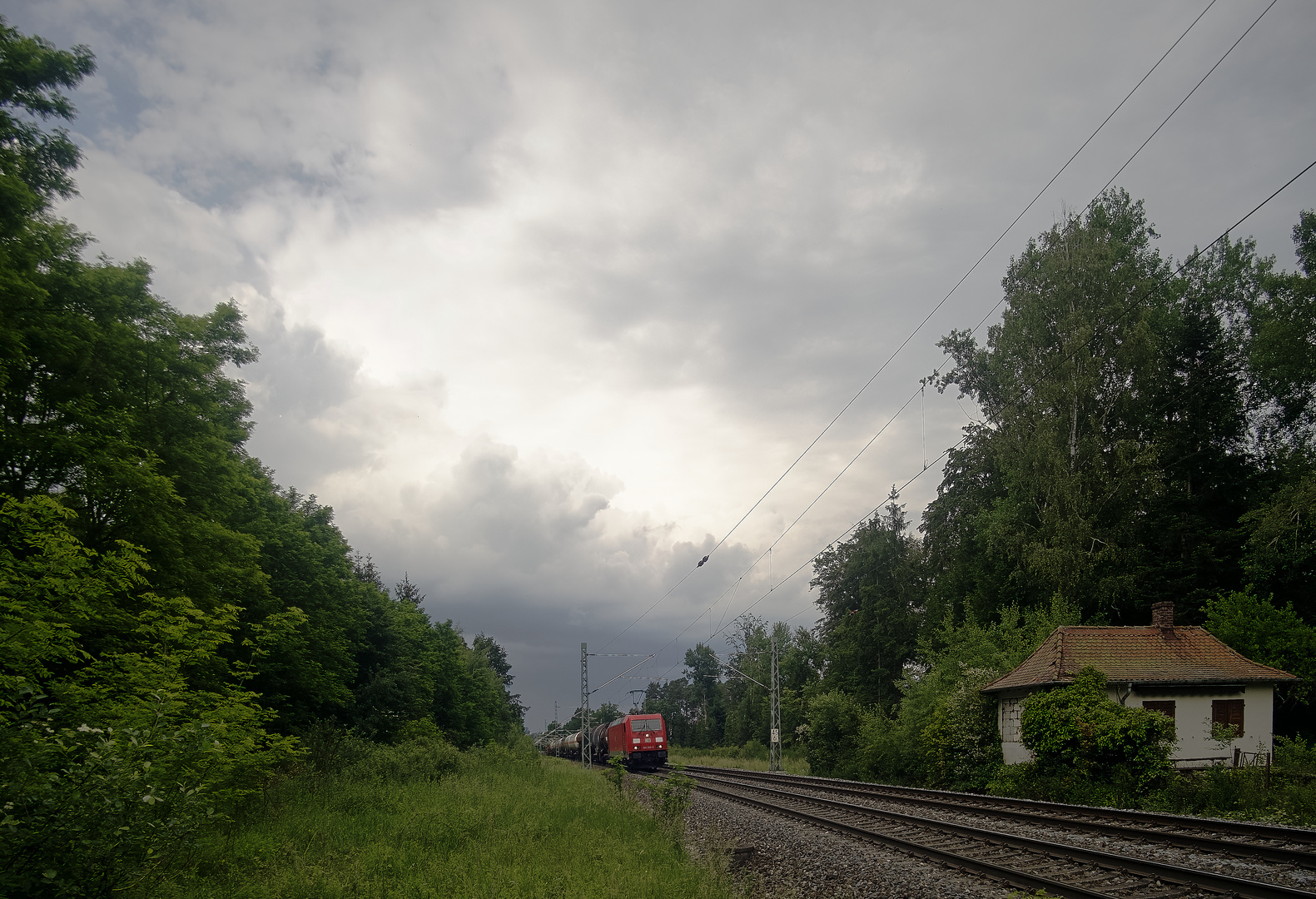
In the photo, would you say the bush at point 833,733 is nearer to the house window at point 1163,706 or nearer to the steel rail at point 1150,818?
the steel rail at point 1150,818

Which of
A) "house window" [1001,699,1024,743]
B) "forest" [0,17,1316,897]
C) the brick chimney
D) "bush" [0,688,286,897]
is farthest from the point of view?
the brick chimney

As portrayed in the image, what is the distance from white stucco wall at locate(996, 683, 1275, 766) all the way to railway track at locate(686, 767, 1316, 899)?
22.9 ft

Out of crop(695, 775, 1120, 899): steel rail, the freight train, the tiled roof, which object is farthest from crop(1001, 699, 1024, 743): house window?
the freight train

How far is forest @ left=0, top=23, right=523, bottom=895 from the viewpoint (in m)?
6.39

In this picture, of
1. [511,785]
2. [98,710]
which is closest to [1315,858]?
[98,710]

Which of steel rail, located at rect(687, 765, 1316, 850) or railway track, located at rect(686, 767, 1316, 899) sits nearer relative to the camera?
railway track, located at rect(686, 767, 1316, 899)

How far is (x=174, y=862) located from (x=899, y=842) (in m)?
10.2

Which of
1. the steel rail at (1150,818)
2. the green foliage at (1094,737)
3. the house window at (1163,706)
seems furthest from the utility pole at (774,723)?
the house window at (1163,706)

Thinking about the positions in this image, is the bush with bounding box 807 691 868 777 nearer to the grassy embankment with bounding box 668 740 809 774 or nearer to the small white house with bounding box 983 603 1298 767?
the grassy embankment with bounding box 668 740 809 774

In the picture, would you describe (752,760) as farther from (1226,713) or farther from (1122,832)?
(1122,832)

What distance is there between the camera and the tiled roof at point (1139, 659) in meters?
21.5

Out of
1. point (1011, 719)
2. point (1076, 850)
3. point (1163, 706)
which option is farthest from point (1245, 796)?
point (1011, 719)

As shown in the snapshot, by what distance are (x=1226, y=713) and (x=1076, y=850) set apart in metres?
16.3

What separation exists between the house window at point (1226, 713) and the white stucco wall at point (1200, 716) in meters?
0.14
